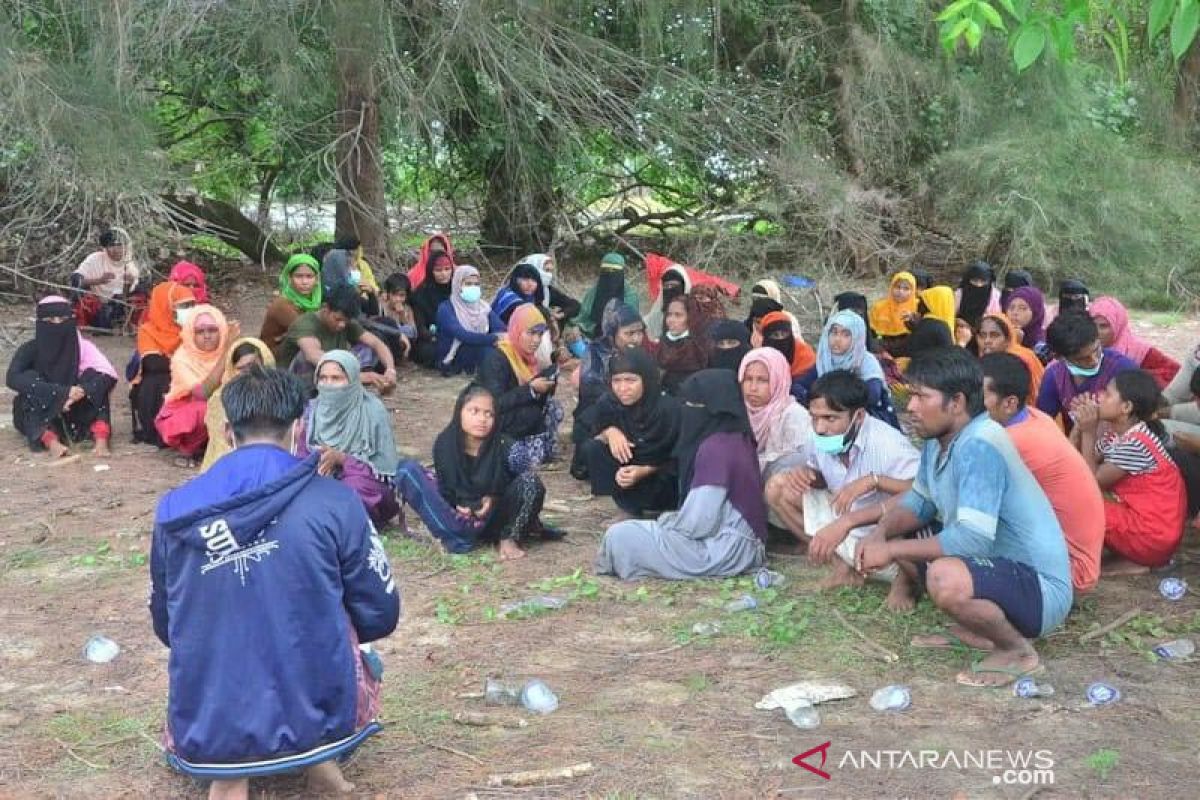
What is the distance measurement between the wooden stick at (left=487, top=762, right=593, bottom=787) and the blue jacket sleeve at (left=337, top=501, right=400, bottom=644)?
1.81 feet

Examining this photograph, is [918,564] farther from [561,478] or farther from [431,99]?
[431,99]

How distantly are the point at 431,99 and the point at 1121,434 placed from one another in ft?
18.8

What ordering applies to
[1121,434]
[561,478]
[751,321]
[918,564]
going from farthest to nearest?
1. [751,321]
2. [561,478]
3. [1121,434]
4. [918,564]

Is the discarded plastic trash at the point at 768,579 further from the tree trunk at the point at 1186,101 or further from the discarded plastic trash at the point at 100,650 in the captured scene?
the tree trunk at the point at 1186,101

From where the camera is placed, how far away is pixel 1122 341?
21.8 feet

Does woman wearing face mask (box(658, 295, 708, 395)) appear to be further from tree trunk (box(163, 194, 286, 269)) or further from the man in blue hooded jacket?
tree trunk (box(163, 194, 286, 269))

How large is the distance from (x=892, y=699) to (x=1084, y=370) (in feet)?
8.33

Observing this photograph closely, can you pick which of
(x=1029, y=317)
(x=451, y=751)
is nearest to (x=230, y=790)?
(x=451, y=751)

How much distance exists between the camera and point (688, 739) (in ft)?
12.0

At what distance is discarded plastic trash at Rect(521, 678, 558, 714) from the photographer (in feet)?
12.7

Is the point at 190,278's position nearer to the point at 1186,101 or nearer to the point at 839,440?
the point at 839,440

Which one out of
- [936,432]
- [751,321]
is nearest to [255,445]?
[936,432]

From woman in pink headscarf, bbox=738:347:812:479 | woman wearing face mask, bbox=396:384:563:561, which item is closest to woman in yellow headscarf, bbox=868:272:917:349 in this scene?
woman in pink headscarf, bbox=738:347:812:479

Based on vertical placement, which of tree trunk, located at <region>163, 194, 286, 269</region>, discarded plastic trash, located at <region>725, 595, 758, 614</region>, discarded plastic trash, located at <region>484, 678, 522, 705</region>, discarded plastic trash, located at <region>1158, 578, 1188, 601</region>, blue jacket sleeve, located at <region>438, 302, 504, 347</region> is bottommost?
discarded plastic trash, located at <region>484, 678, 522, 705</region>
